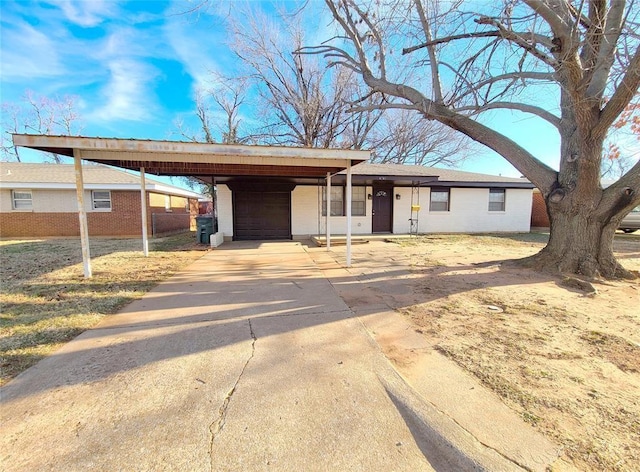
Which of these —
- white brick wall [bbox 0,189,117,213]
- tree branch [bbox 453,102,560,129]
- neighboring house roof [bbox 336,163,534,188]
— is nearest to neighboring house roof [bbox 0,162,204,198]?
white brick wall [bbox 0,189,117,213]

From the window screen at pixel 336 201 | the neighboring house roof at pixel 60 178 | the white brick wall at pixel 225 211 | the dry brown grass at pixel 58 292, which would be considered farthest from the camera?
the window screen at pixel 336 201

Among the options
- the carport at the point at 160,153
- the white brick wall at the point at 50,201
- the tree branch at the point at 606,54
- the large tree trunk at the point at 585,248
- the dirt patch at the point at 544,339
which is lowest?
the dirt patch at the point at 544,339

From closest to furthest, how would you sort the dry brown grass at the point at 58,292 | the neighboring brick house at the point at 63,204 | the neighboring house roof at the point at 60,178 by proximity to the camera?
the dry brown grass at the point at 58,292 → the neighboring house roof at the point at 60,178 → the neighboring brick house at the point at 63,204

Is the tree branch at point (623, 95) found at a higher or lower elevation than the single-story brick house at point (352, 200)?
higher

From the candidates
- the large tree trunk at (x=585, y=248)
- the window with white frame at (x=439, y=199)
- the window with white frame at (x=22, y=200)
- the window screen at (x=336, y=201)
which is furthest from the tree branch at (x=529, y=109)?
the window with white frame at (x=22, y=200)

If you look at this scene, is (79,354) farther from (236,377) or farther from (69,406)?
(236,377)

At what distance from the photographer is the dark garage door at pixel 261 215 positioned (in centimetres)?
1266

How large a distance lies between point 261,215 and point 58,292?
27.6 ft

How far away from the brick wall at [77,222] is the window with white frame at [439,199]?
45.8ft

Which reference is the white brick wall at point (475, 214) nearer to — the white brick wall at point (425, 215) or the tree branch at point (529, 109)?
the white brick wall at point (425, 215)

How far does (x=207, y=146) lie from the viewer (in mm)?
6082

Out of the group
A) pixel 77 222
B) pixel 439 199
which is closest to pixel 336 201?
pixel 439 199

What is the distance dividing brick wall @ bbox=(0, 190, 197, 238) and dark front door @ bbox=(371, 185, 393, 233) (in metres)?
10.9

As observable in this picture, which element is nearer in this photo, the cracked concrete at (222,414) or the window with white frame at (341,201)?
the cracked concrete at (222,414)
